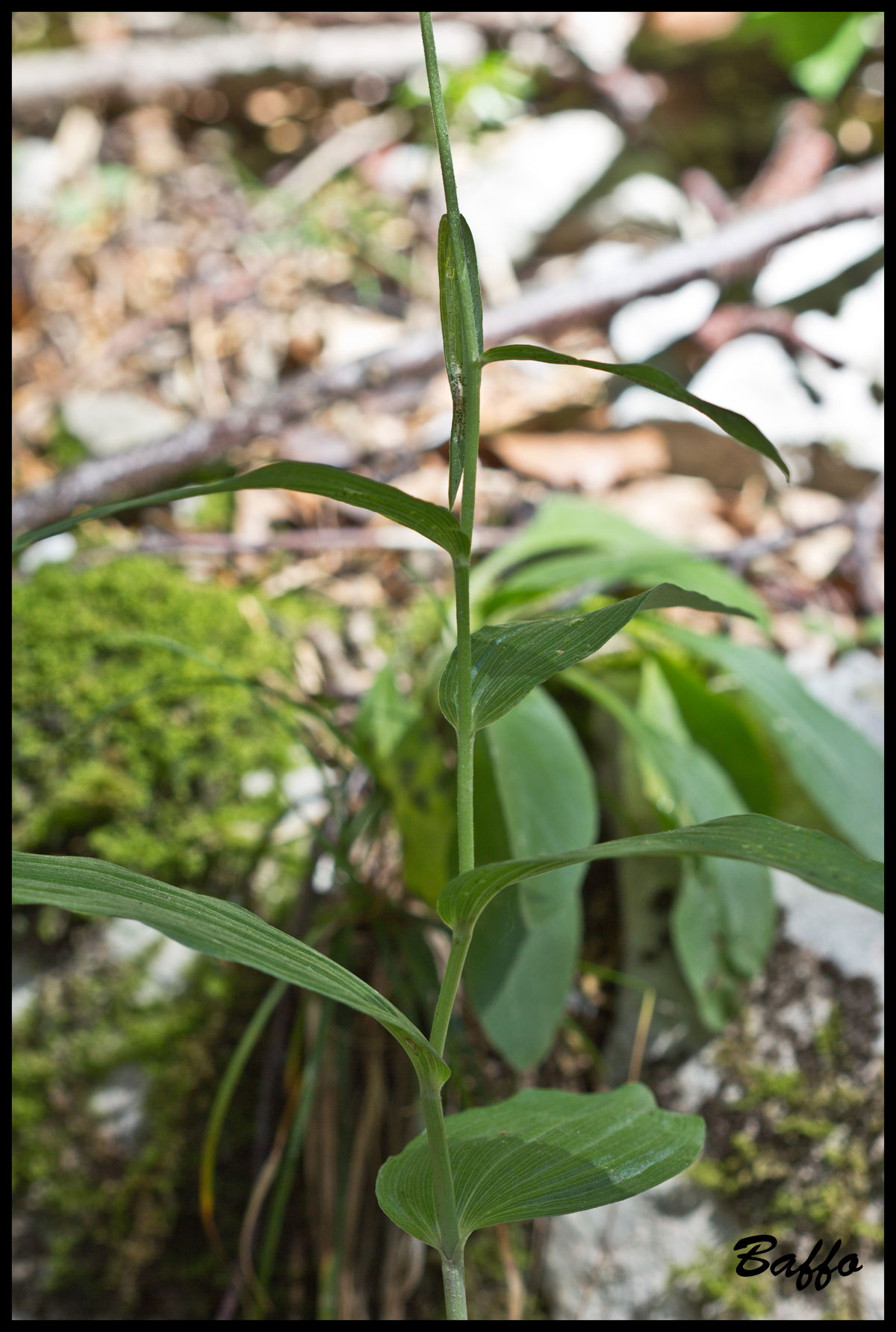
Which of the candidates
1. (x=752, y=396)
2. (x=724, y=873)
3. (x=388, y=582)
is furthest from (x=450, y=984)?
(x=752, y=396)

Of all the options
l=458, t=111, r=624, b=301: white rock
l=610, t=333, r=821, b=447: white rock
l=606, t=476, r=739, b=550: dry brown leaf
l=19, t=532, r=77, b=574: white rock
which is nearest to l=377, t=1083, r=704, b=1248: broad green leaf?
l=19, t=532, r=77, b=574: white rock

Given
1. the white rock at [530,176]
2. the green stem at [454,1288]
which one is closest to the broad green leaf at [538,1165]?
the green stem at [454,1288]

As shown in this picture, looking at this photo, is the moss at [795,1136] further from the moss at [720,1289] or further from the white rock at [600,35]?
the white rock at [600,35]

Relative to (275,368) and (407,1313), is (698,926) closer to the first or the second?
(407,1313)

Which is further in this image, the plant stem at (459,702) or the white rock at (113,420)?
the white rock at (113,420)

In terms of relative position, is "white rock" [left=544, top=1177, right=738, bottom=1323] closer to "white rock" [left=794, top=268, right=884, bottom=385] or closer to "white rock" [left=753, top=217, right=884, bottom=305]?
"white rock" [left=794, top=268, right=884, bottom=385]
